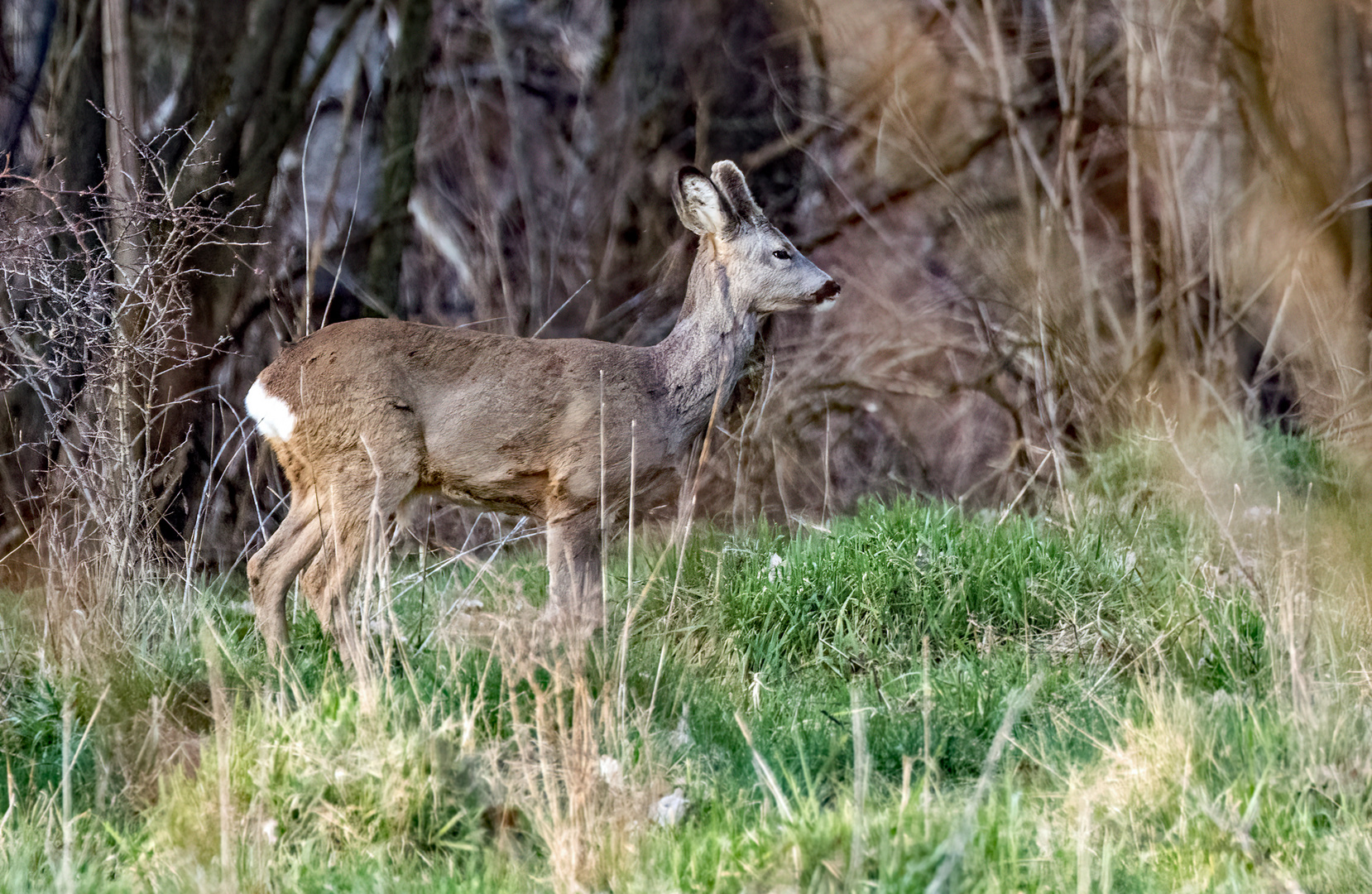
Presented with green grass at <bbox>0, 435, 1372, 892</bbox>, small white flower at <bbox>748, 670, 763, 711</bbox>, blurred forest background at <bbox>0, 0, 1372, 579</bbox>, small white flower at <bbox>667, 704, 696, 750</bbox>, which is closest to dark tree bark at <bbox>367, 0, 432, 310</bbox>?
blurred forest background at <bbox>0, 0, 1372, 579</bbox>

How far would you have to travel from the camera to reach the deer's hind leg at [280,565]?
16.6 ft

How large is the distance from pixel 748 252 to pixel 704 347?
1.66 feet

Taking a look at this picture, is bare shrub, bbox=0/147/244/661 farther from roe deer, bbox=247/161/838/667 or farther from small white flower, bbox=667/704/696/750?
small white flower, bbox=667/704/696/750

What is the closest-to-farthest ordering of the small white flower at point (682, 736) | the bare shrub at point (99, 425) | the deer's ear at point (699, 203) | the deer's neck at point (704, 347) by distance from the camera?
the small white flower at point (682, 736) < the bare shrub at point (99, 425) < the deer's neck at point (704, 347) < the deer's ear at point (699, 203)

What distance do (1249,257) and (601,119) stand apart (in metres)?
5.46

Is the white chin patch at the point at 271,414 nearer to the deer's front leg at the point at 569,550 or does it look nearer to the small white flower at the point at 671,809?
the deer's front leg at the point at 569,550

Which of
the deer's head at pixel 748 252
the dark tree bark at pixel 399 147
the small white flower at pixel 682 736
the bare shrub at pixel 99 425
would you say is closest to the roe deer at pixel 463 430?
the deer's head at pixel 748 252

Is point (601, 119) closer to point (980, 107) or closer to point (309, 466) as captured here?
point (980, 107)

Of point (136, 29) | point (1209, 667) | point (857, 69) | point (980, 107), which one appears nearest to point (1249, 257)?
point (980, 107)

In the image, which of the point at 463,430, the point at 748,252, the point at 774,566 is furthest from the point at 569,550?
the point at 748,252

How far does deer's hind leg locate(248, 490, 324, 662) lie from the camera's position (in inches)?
199

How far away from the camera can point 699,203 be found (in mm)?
5977

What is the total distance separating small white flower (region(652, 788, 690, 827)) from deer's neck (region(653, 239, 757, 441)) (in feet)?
8.38

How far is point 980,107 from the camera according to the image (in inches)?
415
